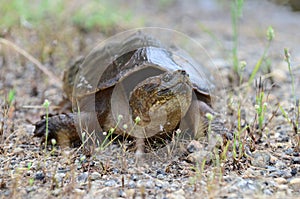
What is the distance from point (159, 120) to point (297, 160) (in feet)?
2.71

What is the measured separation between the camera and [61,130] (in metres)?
2.99

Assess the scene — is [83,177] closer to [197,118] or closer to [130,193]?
[130,193]

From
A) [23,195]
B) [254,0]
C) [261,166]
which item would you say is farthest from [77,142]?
[254,0]

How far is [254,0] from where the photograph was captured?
920cm

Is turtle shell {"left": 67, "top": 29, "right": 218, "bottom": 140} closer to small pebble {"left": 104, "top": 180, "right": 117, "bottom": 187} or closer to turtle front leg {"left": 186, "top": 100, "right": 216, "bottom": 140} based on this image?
turtle front leg {"left": 186, "top": 100, "right": 216, "bottom": 140}

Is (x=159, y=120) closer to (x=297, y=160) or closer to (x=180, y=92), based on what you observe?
(x=180, y=92)

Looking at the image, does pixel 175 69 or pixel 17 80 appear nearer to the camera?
pixel 175 69

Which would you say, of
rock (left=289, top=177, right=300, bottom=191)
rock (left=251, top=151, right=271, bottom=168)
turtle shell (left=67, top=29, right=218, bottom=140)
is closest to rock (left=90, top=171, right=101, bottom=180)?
turtle shell (left=67, top=29, right=218, bottom=140)

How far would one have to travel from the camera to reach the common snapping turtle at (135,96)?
2607 mm

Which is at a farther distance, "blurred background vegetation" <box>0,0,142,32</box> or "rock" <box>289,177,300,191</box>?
"blurred background vegetation" <box>0,0,142,32</box>

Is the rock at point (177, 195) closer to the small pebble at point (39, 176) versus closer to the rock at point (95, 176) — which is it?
the rock at point (95, 176)

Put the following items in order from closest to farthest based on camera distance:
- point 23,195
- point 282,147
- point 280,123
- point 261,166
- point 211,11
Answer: point 23,195 < point 261,166 < point 282,147 < point 280,123 < point 211,11

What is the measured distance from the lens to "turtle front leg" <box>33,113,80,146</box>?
9.84 ft

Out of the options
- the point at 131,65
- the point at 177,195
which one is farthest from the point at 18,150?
the point at 177,195
